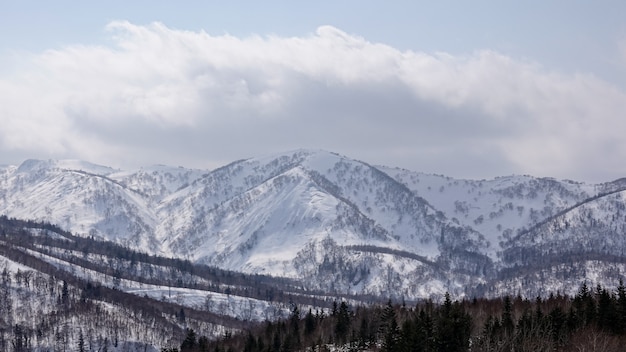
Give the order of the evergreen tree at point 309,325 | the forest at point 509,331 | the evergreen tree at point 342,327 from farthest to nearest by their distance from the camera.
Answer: the evergreen tree at point 309,325 → the evergreen tree at point 342,327 → the forest at point 509,331

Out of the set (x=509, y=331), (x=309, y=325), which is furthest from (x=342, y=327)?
(x=509, y=331)

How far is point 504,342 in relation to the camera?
378 ft

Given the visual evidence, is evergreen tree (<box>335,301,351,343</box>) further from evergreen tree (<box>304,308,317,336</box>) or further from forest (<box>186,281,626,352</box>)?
evergreen tree (<box>304,308,317,336</box>)

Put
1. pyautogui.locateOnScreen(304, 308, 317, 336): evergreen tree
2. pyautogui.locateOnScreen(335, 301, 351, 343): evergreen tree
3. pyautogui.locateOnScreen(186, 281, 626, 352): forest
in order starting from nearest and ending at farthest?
pyautogui.locateOnScreen(186, 281, 626, 352): forest, pyautogui.locateOnScreen(335, 301, 351, 343): evergreen tree, pyautogui.locateOnScreen(304, 308, 317, 336): evergreen tree

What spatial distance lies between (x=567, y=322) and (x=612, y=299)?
10.5 m

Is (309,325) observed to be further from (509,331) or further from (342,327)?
(509,331)

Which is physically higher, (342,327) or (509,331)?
(509,331)

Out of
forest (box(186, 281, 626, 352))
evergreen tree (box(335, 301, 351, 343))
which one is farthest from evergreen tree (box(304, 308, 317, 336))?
forest (box(186, 281, 626, 352))

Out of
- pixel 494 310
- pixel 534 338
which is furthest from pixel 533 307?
pixel 534 338

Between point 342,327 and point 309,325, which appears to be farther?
point 309,325

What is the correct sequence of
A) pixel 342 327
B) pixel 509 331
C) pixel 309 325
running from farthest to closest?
pixel 309 325
pixel 342 327
pixel 509 331

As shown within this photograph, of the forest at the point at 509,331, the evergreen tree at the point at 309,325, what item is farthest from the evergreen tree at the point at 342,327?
the evergreen tree at the point at 309,325

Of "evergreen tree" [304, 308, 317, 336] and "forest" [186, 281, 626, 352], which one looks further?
"evergreen tree" [304, 308, 317, 336]

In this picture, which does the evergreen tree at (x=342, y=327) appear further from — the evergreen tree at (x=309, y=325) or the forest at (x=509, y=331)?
the evergreen tree at (x=309, y=325)
